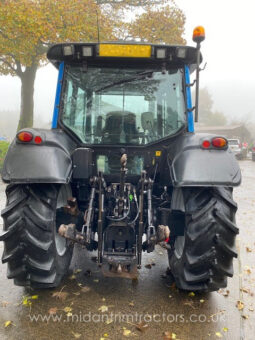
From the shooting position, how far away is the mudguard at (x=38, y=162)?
8.31 ft

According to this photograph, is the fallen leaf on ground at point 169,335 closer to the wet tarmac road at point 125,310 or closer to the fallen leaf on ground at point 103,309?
the wet tarmac road at point 125,310

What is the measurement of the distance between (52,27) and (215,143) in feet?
33.2

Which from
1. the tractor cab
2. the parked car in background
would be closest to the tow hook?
the tractor cab

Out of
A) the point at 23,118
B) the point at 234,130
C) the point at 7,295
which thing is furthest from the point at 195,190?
the point at 234,130

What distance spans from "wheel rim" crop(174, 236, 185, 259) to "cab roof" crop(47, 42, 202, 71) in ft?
6.31

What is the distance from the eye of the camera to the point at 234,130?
144 feet

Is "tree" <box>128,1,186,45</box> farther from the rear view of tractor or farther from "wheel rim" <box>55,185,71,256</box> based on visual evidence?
"wheel rim" <box>55,185,71,256</box>

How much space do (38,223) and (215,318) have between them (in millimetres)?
1862

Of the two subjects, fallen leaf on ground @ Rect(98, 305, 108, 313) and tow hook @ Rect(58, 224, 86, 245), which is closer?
tow hook @ Rect(58, 224, 86, 245)

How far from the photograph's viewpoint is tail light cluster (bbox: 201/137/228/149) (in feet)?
9.14

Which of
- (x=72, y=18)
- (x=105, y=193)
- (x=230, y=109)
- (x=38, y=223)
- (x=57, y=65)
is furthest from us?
(x=230, y=109)

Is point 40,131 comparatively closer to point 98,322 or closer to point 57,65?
point 57,65

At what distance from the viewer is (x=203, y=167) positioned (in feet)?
8.71

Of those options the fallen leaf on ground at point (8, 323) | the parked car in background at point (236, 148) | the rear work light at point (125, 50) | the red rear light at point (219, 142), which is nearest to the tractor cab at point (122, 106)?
the rear work light at point (125, 50)
